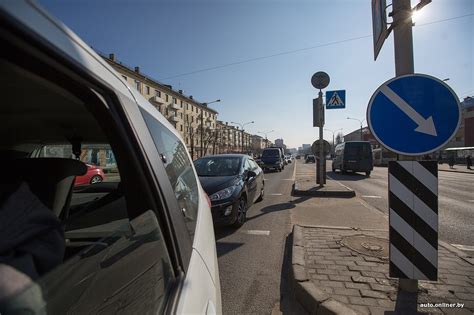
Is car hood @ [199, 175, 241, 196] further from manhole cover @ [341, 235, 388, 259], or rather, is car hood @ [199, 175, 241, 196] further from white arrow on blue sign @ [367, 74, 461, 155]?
white arrow on blue sign @ [367, 74, 461, 155]

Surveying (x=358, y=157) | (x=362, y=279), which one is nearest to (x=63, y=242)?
(x=362, y=279)

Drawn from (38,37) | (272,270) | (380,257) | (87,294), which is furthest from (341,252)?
(38,37)

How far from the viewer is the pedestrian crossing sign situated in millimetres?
11352

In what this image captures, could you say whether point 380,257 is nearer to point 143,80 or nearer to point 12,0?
point 12,0

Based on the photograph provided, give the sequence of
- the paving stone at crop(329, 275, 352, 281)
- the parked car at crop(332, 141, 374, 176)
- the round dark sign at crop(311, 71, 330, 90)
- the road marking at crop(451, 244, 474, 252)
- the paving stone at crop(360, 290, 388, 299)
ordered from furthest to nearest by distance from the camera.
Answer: the parked car at crop(332, 141, 374, 176) < the round dark sign at crop(311, 71, 330, 90) < the road marking at crop(451, 244, 474, 252) < the paving stone at crop(329, 275, 352, 281) < the paving stone at crop(360, 290, 388, 299)

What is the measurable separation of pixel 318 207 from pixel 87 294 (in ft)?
25.6

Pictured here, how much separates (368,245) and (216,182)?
292 cm

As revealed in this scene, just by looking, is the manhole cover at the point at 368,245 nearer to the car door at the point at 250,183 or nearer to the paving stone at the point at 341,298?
the paving stone at the point at 341,298

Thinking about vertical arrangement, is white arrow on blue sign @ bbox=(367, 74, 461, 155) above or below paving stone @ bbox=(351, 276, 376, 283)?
above

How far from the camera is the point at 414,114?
110 inches

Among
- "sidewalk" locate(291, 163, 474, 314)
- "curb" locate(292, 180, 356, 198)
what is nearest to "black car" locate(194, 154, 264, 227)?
"sidewalk" locate(291, 163, 474, 314)

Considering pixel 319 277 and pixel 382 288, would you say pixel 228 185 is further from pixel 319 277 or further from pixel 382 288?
pixel 382 288

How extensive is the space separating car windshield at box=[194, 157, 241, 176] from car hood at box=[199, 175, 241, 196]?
0.34m

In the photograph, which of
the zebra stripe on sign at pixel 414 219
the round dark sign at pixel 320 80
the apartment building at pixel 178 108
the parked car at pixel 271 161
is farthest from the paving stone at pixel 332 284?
the apartment building at pixel 178 108
